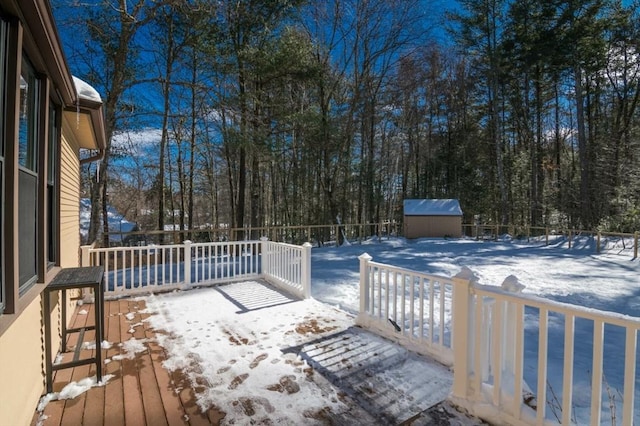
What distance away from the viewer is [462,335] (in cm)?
230

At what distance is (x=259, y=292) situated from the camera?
5.24m

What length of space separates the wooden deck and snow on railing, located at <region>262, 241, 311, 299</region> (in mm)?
2161

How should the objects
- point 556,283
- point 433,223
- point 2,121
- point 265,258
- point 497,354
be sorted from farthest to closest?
point 433,223, point 556,283, point 265,258, point 497,354, point 2,121

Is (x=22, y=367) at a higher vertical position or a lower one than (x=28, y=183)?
lower

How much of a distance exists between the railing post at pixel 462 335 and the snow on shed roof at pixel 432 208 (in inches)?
561

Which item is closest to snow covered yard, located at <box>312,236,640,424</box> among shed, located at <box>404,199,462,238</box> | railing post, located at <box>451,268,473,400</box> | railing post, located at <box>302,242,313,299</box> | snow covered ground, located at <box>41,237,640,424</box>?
snow covered ground, located at <box>41,237,640,424</box>

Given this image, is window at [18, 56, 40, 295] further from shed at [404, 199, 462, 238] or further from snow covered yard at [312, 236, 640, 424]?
shed at [404, 199, 462, 238]

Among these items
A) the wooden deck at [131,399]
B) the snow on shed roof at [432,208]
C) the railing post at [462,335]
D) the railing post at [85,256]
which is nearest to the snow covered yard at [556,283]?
the railing post at [462,335]

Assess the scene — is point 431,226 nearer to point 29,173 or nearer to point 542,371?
point 542,371

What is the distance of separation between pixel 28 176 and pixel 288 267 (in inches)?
147

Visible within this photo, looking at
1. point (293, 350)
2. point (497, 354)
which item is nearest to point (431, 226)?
point (293, 350)

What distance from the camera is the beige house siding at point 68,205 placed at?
3589 millimetres

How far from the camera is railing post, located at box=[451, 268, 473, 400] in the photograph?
227 cm

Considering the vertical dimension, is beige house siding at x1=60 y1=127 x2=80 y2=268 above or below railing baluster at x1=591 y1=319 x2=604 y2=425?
above
